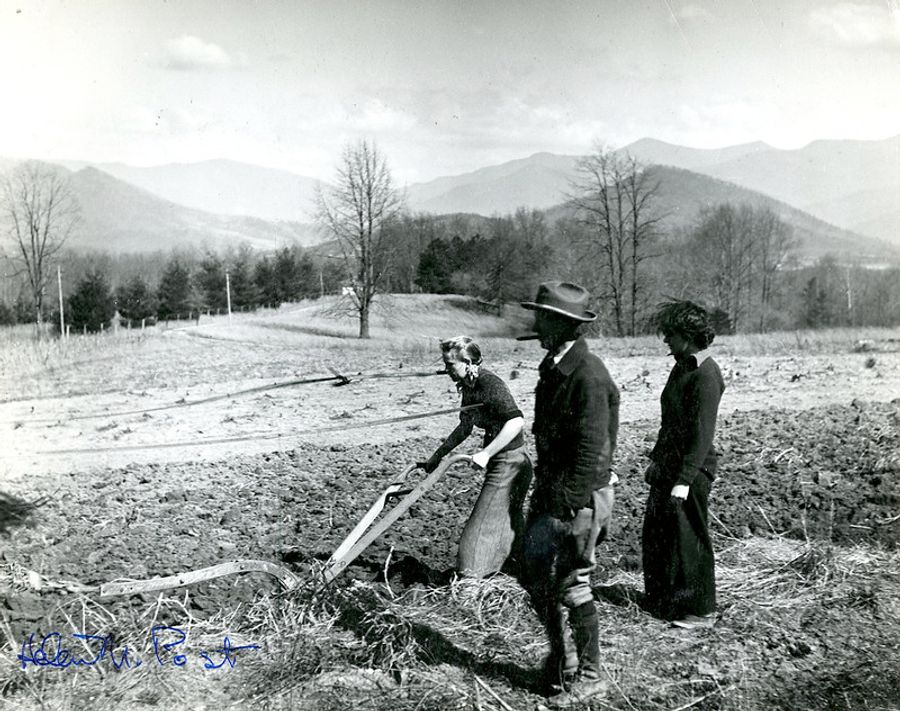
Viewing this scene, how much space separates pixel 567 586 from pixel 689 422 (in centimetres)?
125

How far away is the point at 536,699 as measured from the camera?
3244 millimetres

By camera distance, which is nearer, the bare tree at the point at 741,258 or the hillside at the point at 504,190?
the hillside at the point at 504,190

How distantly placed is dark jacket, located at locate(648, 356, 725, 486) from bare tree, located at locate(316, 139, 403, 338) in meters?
17.5

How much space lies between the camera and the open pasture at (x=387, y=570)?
3391 millimetres

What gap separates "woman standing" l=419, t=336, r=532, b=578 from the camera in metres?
4.19

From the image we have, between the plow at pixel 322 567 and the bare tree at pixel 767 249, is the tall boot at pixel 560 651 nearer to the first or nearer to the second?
the plow at pixel 322 567

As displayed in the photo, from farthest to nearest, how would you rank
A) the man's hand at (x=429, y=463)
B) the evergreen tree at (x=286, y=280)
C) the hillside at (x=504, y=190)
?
the evergreen tree at (x=286, y=280)
the hillside at (x=504, y=190)
the man's hand at (x=429, y=463)

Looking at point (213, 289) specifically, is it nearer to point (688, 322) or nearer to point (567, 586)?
point (688, 322)

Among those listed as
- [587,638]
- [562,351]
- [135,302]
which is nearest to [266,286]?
[135,302]

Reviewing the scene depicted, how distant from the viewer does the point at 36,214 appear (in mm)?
22719

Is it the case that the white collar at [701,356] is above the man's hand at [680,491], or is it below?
above

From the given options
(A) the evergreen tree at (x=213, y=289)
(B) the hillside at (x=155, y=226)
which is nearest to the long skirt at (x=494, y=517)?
(A) the evergreen tree at (x=213, y=289)
